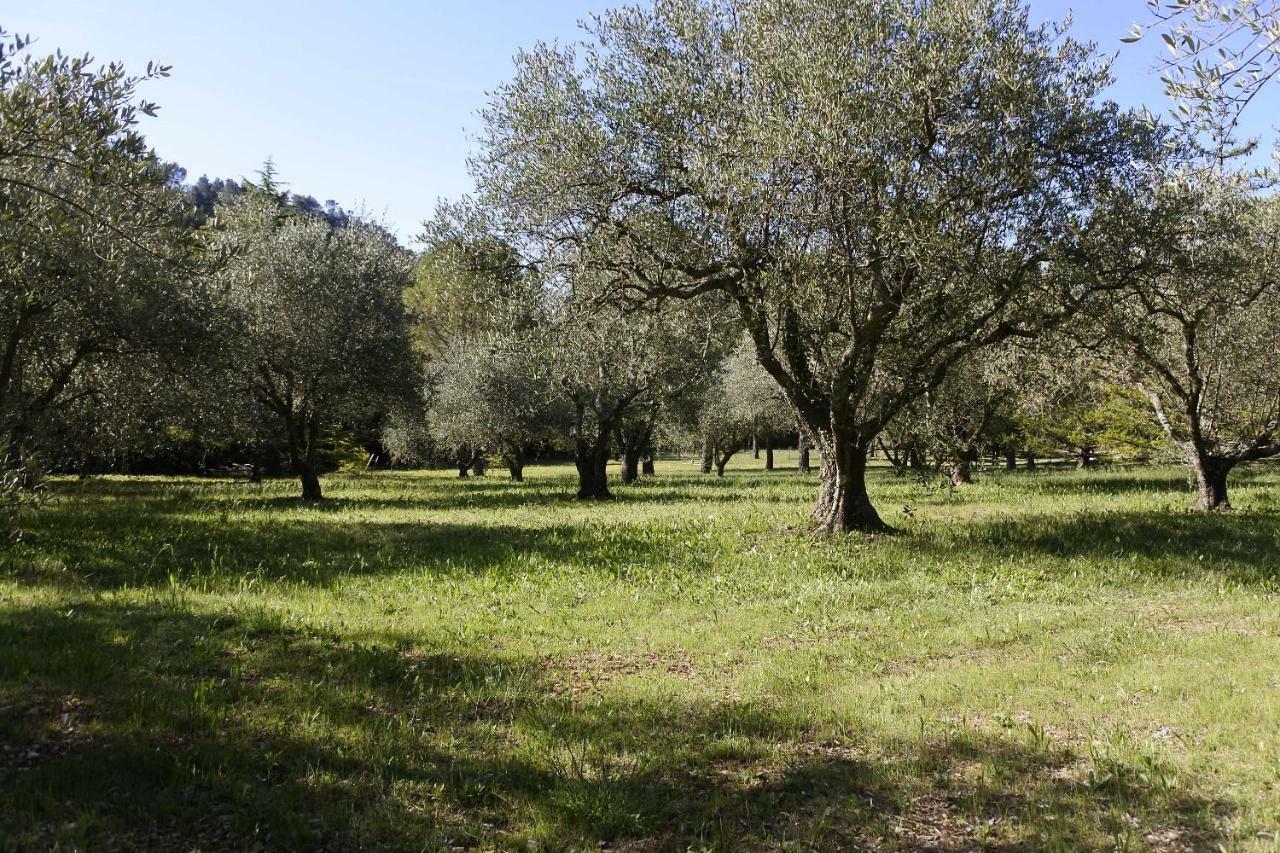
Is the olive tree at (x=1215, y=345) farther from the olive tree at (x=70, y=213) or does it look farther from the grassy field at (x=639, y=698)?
the olive tree at (x=70, y=213)

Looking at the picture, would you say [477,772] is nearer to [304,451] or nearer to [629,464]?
[304,451]

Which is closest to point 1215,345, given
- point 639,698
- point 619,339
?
point 619,339

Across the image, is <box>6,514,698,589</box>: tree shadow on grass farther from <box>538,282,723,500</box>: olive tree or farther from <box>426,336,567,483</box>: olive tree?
<box>426,336,567,483</box>: olive tree

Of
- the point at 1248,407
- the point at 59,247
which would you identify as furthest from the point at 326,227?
the point at 1248,407

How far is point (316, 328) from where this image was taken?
88.1 ft

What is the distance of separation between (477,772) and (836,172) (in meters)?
11.4

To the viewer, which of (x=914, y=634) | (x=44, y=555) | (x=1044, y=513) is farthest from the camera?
(x=1044, y=513)

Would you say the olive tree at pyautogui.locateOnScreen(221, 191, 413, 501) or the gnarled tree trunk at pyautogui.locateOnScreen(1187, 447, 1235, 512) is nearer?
the gnarled tree trunk at pyautogui.locateOnScreen(1187, 447, 1235, 512)

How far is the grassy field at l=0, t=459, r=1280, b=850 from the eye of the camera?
16.7 ft

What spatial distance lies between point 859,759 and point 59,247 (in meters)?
13.7

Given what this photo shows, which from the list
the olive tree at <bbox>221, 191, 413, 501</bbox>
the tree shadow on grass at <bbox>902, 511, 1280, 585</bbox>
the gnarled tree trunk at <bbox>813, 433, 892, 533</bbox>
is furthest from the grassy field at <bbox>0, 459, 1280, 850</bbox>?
the olive tree at <bbox>221, 191, 413, 501</bbox>

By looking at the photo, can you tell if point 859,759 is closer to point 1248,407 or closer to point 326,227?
point 1248,407

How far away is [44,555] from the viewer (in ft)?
42.0

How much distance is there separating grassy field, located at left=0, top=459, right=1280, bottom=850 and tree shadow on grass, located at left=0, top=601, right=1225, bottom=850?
2cm
